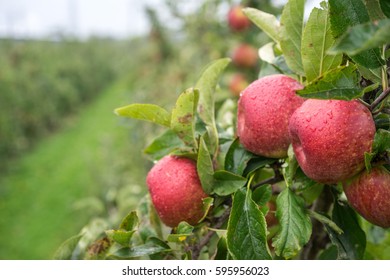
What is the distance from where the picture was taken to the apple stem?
58 centimetres

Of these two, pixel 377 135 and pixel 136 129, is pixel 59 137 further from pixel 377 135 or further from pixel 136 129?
pixel 377 135

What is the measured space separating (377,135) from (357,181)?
8 centimetres

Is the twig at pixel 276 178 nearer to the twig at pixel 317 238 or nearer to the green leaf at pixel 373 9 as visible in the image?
the twig at pixel 317 238

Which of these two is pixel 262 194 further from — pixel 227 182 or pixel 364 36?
pixel 364 36

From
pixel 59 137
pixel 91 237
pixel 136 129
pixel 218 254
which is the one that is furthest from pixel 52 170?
pixel 218 254

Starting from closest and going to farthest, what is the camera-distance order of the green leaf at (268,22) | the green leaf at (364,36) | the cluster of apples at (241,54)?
the green leaf at (364,36) < the green leaf at (268,22) < the cluster of apples at (241,54)

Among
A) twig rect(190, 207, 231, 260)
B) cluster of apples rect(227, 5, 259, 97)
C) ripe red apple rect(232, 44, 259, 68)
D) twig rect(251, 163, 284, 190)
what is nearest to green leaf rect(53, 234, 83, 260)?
twig rect(190, 207, 231, 260)

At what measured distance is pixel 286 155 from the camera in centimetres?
73

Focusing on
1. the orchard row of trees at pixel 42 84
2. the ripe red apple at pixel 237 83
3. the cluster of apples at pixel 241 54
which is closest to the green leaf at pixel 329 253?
the ripe red apple at pixel 237 83

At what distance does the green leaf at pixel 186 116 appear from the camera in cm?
74

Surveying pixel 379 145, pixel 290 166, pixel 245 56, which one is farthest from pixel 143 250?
pixel 245 56

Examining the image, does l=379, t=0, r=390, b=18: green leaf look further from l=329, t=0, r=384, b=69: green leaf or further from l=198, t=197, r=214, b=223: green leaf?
l=198, t=197, r=214, b=223: green leaf

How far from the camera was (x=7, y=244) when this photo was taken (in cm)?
413

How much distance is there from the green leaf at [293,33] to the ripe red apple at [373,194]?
181 mm
